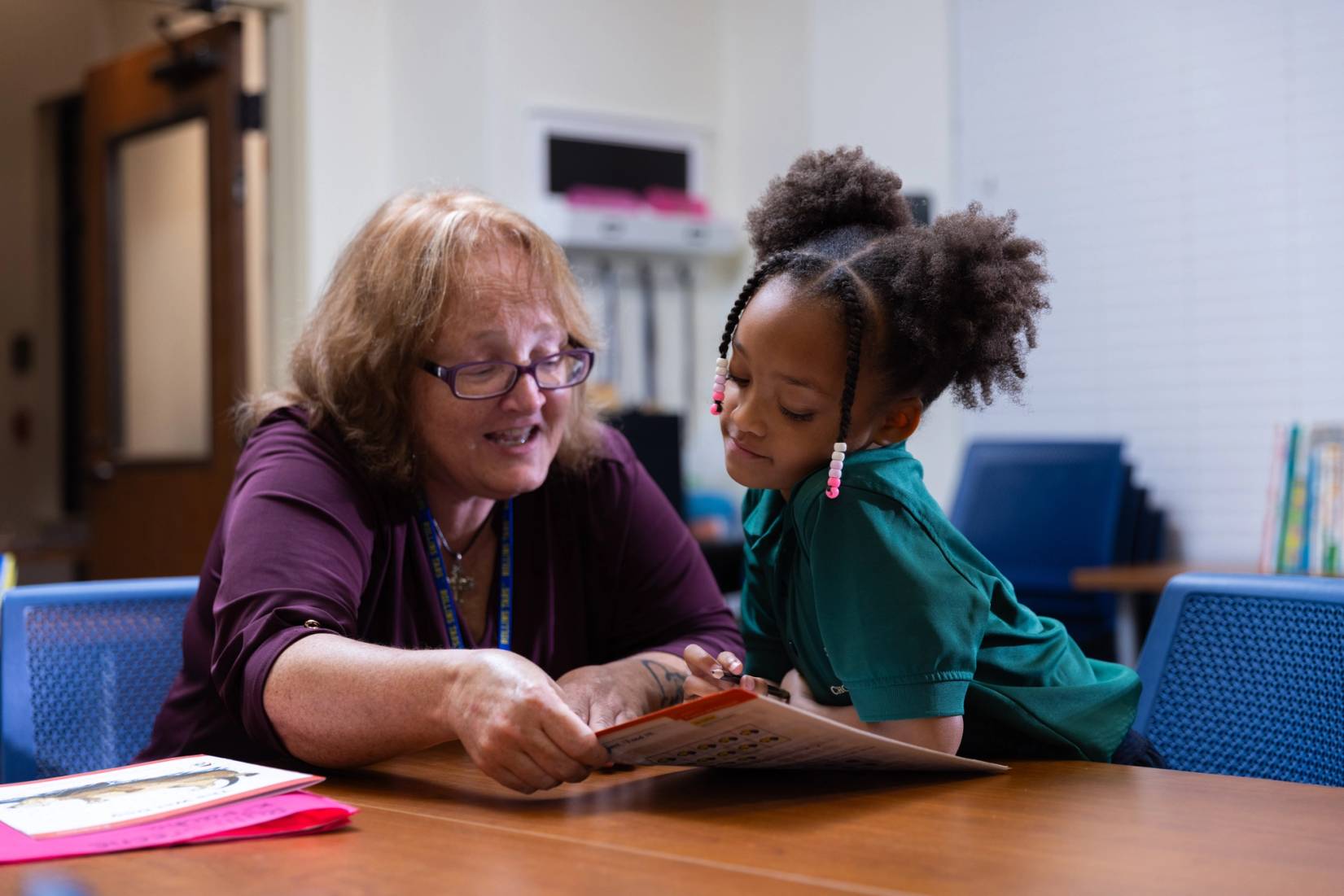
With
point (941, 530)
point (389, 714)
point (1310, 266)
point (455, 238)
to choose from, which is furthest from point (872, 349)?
point (1310, 266)

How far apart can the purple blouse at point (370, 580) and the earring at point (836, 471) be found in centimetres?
48

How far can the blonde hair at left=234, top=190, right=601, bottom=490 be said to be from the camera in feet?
5.08

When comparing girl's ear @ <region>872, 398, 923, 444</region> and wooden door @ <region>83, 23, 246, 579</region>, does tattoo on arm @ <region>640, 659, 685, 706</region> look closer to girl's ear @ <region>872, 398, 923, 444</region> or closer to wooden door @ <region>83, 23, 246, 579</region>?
girl's ear @ <region>872, 398, 923, 444</region>

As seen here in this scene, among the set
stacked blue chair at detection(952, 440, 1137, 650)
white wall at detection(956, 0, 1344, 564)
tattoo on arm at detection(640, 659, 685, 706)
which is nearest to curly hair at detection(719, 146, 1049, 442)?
tattoo on arm at detection(640, 659, 685, 706)

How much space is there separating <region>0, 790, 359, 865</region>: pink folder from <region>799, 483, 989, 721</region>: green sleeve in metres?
0.39

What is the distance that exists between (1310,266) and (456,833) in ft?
11.9

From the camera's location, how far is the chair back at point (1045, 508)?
390 centimetres

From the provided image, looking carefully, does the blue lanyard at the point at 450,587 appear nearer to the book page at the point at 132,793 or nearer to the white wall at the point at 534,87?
the book page at the point at 132,793

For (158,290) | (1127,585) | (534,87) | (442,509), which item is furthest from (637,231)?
(442,509)

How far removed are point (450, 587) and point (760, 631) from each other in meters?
0.45

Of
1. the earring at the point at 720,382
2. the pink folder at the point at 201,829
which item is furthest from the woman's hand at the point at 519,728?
the earring at the point at 720,382

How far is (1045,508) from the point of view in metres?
3.98

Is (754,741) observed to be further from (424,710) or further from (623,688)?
(623,688)

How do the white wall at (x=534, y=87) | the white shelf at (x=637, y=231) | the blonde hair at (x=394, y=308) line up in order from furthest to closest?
the white shelf at (x=637, y=231) < the white wall at (x=534, y=87) < the blonde hair at (x=394, y=308)
